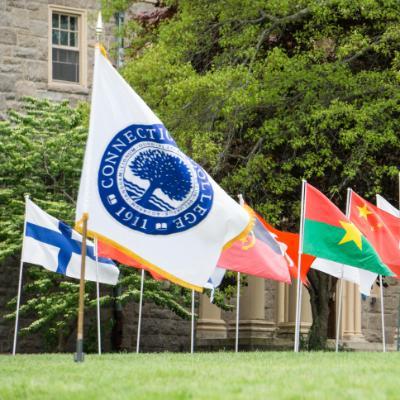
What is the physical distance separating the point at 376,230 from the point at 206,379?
11.2m

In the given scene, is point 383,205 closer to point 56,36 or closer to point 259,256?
point 259,256

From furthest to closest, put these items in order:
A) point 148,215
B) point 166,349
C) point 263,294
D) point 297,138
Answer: point 263,294, point 166,349, point 297,138, point 148,215

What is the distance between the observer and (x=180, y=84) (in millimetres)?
25234

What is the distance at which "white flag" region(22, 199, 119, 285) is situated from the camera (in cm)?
2292

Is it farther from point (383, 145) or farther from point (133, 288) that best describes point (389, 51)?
point (133, 288)

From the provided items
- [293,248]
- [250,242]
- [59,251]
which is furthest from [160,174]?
[293,248]

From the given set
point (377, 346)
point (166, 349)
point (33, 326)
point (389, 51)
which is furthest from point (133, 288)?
point (377, 346)

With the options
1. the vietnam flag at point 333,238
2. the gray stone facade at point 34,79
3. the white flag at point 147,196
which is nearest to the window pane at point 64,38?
the gray stone facade at point 34,79

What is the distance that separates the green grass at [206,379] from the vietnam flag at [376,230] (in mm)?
7230

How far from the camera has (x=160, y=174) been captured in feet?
54.7

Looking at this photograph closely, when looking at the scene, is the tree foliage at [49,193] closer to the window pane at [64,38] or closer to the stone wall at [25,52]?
the stone wall at [25,52]

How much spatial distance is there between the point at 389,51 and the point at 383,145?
1921mm

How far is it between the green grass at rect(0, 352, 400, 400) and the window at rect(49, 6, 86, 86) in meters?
16.7

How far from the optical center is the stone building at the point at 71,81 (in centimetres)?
3136
